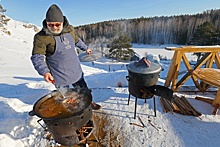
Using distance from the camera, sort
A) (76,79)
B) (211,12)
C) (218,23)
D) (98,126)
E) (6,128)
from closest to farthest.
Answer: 1. (6,128)
2. (76,79)
3. (98,126)
4. (218,23)
5. (211,12)

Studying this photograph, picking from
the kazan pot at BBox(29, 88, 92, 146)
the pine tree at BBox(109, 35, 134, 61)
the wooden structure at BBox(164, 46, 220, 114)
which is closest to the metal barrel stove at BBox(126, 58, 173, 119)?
the kazan pot at BBox(29, 88, 92, 146)

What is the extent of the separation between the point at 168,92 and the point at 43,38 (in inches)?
76.7

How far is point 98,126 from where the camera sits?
264 cm

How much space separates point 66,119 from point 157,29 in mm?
44933

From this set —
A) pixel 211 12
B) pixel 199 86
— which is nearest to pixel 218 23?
pixel 211 12

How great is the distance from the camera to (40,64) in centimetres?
175

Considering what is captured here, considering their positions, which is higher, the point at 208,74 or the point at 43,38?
the point at 43,38

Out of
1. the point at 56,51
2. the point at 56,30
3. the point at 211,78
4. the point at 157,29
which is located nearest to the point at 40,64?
the point at 56,51

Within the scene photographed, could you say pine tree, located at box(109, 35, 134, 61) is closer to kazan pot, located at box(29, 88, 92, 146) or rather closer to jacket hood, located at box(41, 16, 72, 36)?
jacket hood, located at box(41, 16, 72, 36)

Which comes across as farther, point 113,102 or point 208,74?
point 113,102

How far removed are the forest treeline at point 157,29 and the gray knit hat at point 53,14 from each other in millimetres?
33917

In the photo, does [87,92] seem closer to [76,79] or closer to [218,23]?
[76,79]

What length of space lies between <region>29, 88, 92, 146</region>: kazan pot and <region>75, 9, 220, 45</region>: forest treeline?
3414 centimetres

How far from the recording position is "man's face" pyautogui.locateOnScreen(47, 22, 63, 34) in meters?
1.82
